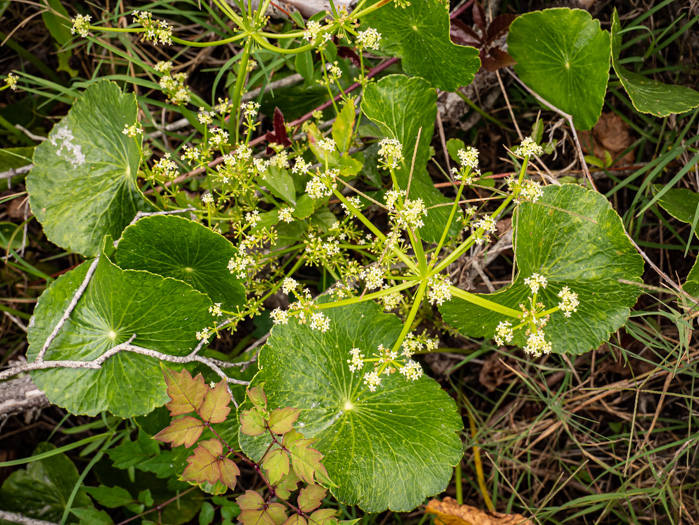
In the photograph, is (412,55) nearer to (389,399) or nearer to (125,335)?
(389,399)

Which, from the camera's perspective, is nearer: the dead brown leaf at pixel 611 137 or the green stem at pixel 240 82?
the green stem at pixel 240 82

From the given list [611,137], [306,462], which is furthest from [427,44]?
[306,462]

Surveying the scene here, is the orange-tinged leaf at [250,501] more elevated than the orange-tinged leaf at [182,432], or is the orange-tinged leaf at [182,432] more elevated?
the orange-tinged leaf at [182,432]

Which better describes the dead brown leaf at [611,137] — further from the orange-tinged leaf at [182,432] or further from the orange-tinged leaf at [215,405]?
the orange-tinged leaf at [182,432]

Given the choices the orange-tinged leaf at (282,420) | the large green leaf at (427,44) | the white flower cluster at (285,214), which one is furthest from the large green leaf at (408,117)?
the orange-tinged leaf at (282,420)

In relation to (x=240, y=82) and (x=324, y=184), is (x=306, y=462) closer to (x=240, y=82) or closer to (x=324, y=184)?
(x=324, y=184)

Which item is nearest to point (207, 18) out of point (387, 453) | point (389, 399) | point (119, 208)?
point (119, 208)
